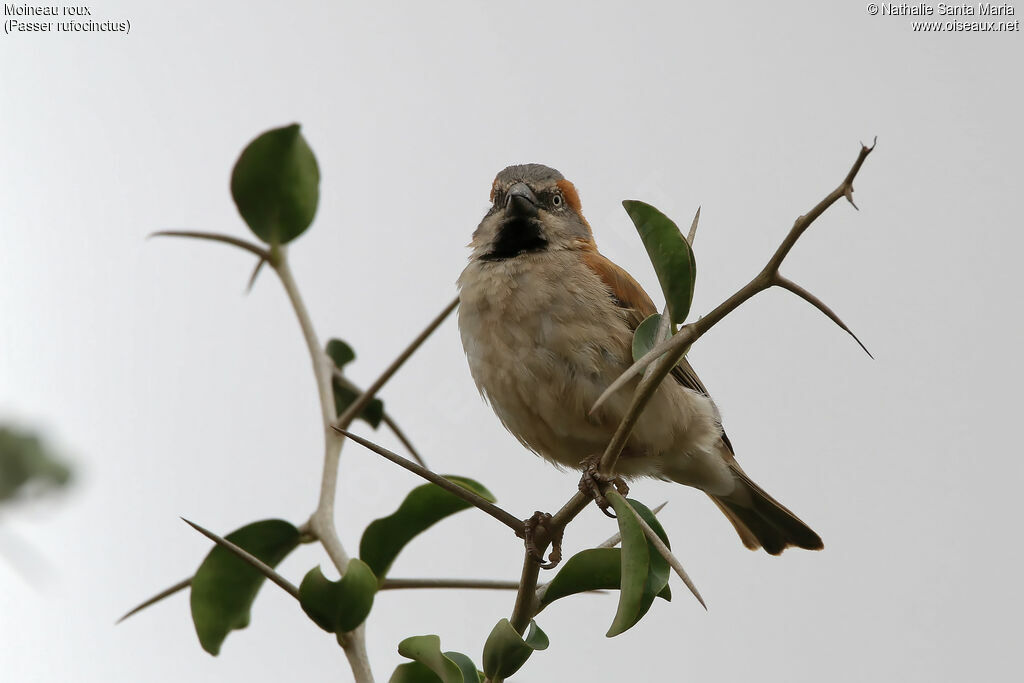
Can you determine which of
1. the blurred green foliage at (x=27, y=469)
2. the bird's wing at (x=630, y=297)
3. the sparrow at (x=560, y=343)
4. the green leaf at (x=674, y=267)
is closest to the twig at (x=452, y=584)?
the green leaf at (x=674, y=267)

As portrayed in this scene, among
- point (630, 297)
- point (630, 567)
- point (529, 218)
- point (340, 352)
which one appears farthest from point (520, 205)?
point (630, 567)

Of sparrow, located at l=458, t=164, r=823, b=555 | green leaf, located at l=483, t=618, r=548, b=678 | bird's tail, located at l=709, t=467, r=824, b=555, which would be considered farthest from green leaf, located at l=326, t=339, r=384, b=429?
bird's tail, located at l=709, t=467, r=824, b=555

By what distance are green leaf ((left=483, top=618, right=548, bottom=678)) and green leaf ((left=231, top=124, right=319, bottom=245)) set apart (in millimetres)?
1195

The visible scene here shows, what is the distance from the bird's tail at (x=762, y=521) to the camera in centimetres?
363

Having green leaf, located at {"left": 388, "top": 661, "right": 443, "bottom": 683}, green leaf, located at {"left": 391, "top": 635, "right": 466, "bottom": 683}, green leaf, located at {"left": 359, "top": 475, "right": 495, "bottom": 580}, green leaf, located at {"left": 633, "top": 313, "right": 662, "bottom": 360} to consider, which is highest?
green leaf, located at {"left": 633, "top": 313, "right": 662, "bottom": 360}

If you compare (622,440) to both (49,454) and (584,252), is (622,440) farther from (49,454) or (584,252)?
(49,454)

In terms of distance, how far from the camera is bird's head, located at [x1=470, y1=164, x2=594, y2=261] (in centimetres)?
328

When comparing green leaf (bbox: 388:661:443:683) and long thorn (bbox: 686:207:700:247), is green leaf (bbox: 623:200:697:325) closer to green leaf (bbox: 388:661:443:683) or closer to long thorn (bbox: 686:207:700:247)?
long thorn (bbox: 686:207:700:247)

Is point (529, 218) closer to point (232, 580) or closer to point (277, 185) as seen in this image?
point (277, 185)

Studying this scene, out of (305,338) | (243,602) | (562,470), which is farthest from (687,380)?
(243,602)

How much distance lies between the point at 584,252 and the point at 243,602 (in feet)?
5.87

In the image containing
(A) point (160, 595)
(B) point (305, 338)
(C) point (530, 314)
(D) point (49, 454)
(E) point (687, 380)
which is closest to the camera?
(A) point (160, 595)

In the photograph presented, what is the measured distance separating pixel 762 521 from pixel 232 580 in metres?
2.37

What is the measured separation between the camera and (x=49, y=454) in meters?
8.50
